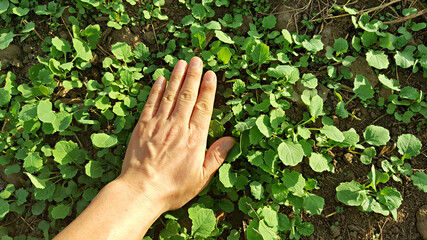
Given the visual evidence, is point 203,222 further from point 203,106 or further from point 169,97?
point 169,97

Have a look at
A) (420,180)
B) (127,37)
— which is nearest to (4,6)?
(127,37)

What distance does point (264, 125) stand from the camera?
2.25 metres

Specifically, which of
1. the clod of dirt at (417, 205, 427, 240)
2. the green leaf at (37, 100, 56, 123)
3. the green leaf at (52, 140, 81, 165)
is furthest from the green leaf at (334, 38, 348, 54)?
the green leaf at (37, 100, 56, 123)

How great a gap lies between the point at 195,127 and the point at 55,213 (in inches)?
51.8

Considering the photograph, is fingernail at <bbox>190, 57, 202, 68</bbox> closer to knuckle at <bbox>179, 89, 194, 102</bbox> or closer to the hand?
the hand

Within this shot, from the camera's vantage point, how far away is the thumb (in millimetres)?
2221

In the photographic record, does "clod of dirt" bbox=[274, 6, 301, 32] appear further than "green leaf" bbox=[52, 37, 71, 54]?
Yes

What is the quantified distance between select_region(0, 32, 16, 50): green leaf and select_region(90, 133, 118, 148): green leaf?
120 cm

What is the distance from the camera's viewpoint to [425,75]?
2561 mm

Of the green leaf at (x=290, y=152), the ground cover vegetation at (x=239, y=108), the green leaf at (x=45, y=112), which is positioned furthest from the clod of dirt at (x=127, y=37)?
the green leaf at (x=290, y=152)

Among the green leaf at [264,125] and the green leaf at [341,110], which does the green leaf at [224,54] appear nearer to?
the green leaf at [264,125]

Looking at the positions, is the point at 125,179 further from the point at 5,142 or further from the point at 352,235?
the point at 352,235

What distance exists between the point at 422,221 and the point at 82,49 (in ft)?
10.2

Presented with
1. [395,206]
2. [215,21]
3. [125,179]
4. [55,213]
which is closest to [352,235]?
[395,206]
